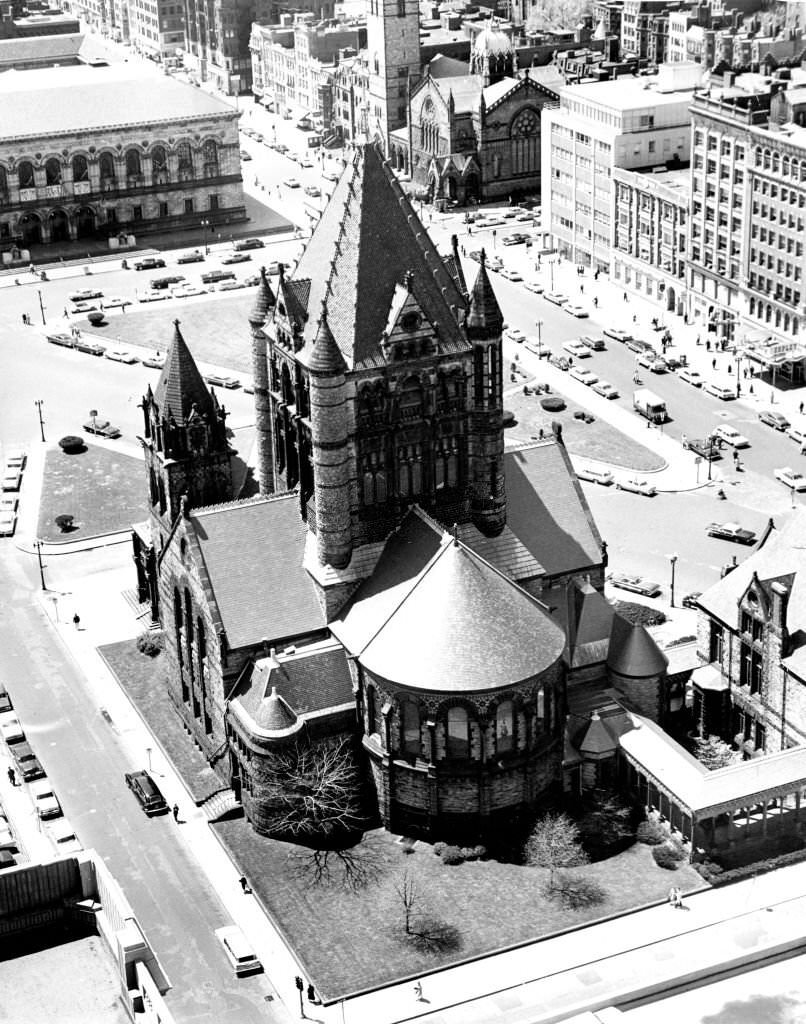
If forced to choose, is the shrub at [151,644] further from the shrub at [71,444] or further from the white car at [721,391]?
the white car at [721,391]

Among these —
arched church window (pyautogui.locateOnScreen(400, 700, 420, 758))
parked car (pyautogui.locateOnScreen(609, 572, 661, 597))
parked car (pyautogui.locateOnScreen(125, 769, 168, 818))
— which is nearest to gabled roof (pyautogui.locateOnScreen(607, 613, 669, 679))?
arched church window (pyautogui.locateOnScreen(400, 700, 420, 758))

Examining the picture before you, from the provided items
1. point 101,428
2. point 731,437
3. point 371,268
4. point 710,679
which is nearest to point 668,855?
point 710,679

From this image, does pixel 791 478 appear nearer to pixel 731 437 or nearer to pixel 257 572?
pixel 731 437

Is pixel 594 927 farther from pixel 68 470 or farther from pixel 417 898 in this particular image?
pixel 68 470

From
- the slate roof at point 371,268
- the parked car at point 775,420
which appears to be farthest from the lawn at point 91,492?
the parked car at point 775,420

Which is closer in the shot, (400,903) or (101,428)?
(400,903)

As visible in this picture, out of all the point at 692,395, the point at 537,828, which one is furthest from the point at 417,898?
the point at 692,395
